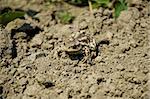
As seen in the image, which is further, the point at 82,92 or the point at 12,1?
the point at 12,1

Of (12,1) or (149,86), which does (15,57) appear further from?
(149,86)

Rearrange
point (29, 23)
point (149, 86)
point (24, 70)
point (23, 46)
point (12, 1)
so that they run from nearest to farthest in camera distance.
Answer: point (149, 86), point (24, 70), point (23, 46), point (29, 23), point (12, 1)

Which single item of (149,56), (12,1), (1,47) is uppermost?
(12,1)

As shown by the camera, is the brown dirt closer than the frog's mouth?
Yes

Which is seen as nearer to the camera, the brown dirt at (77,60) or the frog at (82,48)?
the brown dirt at (77,60)

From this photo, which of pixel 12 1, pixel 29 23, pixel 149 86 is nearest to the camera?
pixel 149 86

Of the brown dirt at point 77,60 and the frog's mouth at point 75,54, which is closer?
the brown dirt at point 77,60

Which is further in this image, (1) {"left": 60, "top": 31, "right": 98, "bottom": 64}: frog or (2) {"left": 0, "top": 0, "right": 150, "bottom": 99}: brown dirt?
(1) {"left": 60, "top": 31, "right": 98, "bottom": 64}: frog

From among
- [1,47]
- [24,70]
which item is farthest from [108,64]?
[1,47]
